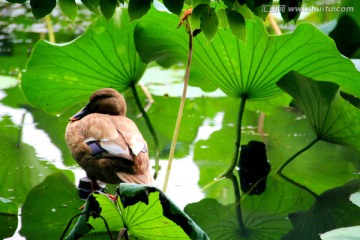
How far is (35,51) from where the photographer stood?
10.9ft

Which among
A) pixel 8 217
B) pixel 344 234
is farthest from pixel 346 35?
pixel 8 217

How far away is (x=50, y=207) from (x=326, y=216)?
0.91 metres

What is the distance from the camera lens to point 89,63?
332cm

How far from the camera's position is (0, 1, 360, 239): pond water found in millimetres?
2678

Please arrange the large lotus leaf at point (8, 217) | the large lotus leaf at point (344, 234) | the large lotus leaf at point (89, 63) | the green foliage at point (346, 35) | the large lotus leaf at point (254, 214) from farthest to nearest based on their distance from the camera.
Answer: the green foliage at point (346, 35) < the large lotus leaf at point (89, 63) < the large lotus leaf at point (254, 214) < the large lotus leaf at point (8, 217) < the large lotus leaf at point (344, 234)

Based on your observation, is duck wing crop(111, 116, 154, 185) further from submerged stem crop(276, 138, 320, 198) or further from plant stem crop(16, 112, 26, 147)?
plant stem crop(16, 112, 26, 147)

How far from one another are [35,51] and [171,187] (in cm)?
83

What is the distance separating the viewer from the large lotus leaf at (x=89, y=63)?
329 cm

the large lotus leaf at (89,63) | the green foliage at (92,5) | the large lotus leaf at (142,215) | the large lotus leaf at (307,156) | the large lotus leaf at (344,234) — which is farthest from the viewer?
the large lotus leaf at (89,63)

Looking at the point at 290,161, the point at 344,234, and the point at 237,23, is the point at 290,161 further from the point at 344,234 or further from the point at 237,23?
the point at 237,23

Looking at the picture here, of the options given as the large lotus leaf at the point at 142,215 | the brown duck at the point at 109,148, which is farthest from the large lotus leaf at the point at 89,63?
the large lotus leaf at the point at 142,215

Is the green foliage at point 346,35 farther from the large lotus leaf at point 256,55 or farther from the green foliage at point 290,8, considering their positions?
the green foliage at point 290,8

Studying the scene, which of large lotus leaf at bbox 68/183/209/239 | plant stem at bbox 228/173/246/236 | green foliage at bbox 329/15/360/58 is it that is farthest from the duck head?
green foliage at bbox 329/15/360/58

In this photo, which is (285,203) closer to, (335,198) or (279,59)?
(335,198)
